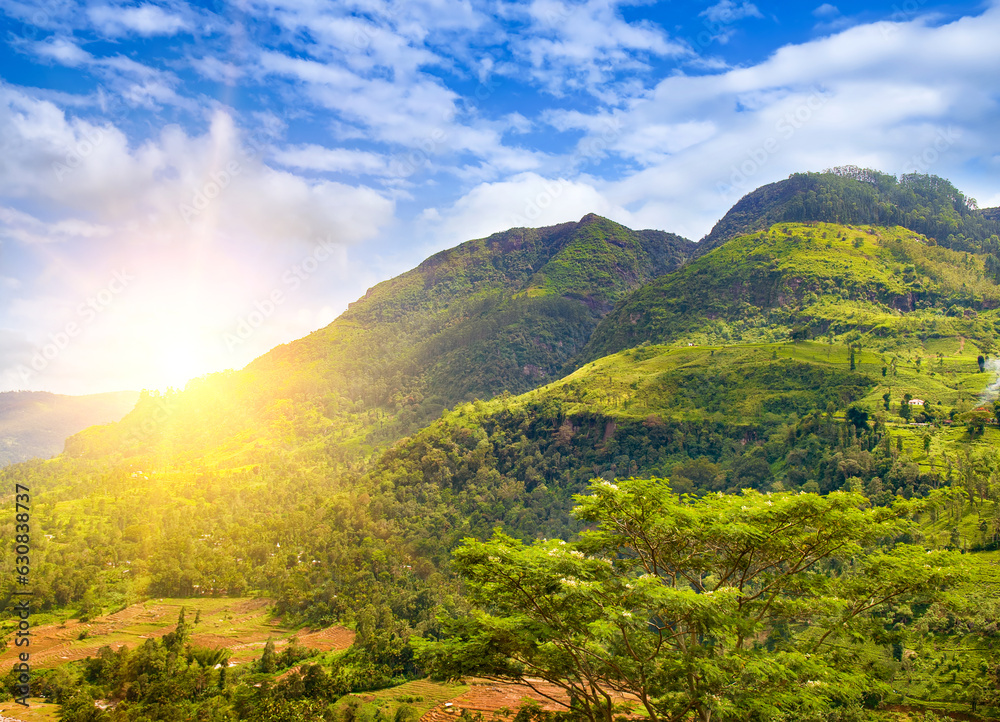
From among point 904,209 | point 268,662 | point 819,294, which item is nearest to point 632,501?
point 268,662

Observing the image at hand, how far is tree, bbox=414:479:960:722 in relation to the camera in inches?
538

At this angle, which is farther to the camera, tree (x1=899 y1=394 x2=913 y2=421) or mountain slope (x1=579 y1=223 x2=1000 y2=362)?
mountain slope (x1=579 y1=223 x2=1000 y2=362)

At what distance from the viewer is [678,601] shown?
12.5m

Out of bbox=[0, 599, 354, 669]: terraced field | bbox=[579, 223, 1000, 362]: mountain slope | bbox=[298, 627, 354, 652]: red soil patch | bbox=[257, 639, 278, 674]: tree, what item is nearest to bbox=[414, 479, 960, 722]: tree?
bbox=[257, 639, 278, 674]: tree

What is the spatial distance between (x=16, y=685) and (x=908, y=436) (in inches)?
3390

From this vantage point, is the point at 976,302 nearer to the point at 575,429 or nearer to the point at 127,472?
the point at 575,429

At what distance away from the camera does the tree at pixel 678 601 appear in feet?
44.8

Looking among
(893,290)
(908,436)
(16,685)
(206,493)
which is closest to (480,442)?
(206,493)

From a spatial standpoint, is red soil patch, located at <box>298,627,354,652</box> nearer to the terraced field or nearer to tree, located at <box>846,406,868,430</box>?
the terraced field

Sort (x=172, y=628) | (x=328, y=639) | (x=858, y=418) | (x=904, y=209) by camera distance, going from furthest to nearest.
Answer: (x=904, y=209) → (x=858, y=418) → (x=172, y=628) → (x=328, y=639)

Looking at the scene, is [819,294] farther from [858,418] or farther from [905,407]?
[858,418]

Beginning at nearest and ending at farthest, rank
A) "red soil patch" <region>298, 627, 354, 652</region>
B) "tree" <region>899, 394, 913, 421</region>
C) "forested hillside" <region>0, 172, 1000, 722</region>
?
1. "forested hillside" <region>0, 172, 1000, 722</region>
2. "red soil patch" <region>298, 627, 354, 652</region>
3. "tree" <region>899, 394, 913, 421</region>

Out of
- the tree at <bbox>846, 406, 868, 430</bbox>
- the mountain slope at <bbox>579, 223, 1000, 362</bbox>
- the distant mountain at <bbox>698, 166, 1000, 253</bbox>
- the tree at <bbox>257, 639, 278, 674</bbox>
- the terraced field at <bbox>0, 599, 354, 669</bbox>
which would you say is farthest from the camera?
the distant mountain at <bbox>698, 166, 1000, 253</bbox>

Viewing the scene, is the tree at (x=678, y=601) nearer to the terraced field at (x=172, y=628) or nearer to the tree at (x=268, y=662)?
the tree at (x=268, y=662)
